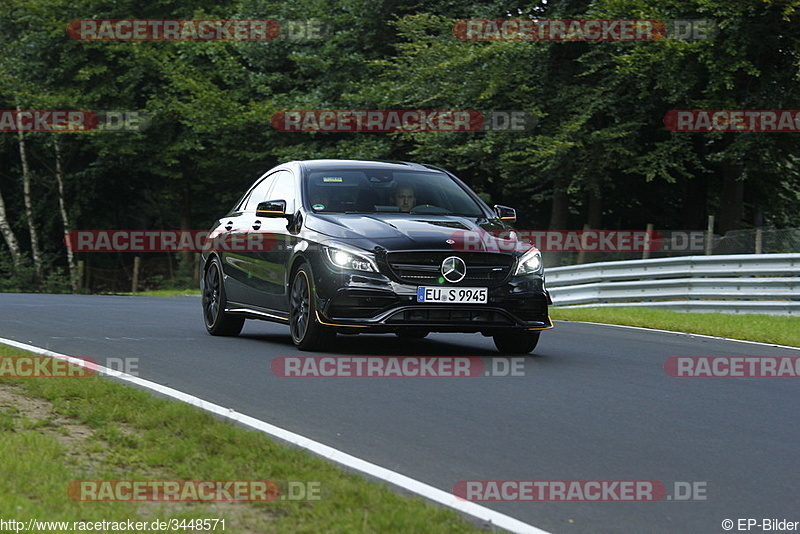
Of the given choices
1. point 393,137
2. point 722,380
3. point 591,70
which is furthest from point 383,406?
point 393,137

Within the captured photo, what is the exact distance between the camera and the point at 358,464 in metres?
6.45

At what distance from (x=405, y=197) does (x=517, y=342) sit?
5.72 ft

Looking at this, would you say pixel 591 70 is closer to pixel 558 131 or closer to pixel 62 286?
pixel 558 131

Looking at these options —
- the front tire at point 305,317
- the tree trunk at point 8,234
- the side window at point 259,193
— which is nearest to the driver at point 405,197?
the front tire at point 305,317
